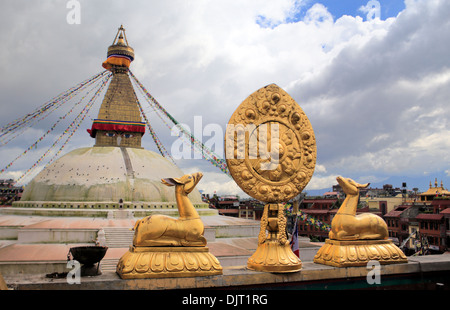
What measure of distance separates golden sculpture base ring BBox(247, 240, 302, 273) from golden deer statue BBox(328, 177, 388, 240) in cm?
111

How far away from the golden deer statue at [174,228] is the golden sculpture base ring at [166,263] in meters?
0.10

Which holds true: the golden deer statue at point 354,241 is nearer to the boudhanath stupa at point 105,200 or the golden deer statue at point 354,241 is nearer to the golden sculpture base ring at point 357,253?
the golden sculpture base ring at point 357,253

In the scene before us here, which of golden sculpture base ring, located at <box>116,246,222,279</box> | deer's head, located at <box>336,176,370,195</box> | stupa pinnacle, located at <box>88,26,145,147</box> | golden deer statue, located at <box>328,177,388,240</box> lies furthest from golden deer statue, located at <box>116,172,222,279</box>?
stupa pinnacle, located at <box>88,26,145,147</box>

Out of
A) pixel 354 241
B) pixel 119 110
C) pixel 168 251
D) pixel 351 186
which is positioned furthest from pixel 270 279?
pixel 119 110

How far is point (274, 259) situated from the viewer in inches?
232

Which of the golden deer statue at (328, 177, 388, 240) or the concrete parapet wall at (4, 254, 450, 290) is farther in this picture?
the golden deer statue at (328, 177, 388, 240)

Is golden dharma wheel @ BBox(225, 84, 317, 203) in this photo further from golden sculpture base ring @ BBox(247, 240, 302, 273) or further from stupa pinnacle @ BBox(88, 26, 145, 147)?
stupa pinnacle @ BBox(88, 26, 145, 147)

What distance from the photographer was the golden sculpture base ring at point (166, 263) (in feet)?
17.0

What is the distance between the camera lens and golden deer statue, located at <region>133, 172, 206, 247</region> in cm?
536

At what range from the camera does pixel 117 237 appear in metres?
12.9

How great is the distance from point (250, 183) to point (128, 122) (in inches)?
620

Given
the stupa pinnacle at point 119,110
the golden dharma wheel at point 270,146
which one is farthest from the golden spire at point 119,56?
the golden dharma wheel at point 270,146

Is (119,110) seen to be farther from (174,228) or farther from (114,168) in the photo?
(174,228)
